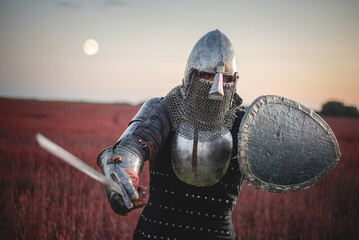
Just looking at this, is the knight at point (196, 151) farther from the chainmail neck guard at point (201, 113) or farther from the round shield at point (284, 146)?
the round shield at point (284, 146)

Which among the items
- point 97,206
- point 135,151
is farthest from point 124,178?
point 97,206

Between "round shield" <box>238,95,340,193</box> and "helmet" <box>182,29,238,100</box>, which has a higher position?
"helmet" <box>182,29,238,100</box>

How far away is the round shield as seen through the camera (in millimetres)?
1646

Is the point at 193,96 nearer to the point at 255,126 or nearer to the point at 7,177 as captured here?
the point at 255,126

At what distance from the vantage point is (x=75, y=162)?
34.6 inches

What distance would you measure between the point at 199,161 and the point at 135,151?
0.42 metres

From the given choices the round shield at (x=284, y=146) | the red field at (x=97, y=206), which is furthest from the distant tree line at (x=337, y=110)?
the round shield at (x=284, y=146)

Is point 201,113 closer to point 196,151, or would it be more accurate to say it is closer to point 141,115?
point 196,151

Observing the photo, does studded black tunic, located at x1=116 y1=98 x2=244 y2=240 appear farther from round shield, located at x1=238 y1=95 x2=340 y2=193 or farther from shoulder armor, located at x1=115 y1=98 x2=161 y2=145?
round shield, located at x1=238 y1=95 x2=340 y2=193

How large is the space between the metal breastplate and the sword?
1.74ft

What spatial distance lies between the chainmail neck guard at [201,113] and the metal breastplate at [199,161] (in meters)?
0.05

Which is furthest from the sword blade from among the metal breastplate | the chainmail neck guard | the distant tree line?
the distant tree line

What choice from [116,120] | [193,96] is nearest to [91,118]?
[116,120]

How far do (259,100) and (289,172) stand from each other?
1.54 ft
